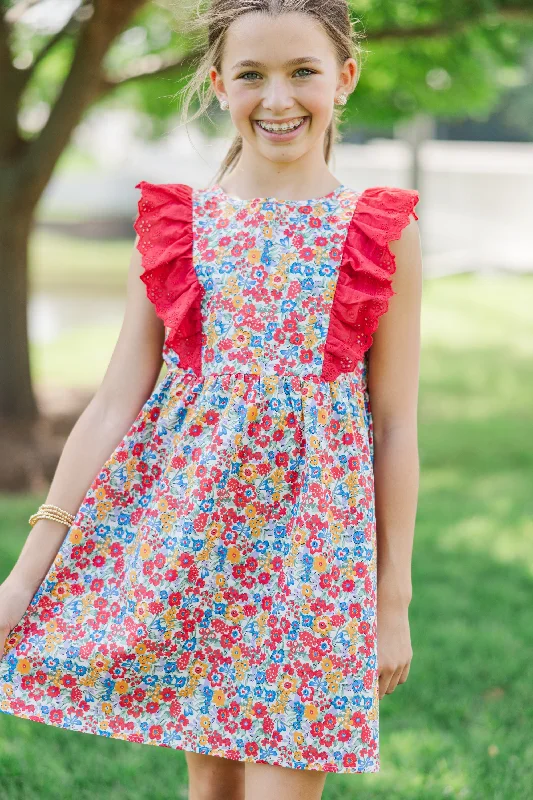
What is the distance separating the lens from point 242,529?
6.30 feet

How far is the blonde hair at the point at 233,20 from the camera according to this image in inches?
76.1

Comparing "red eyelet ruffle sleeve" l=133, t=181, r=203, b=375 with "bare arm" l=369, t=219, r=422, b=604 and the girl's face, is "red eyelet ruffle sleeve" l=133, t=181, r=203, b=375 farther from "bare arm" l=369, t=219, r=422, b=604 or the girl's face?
"bare arm" l=369, t=219, r=422, b=604

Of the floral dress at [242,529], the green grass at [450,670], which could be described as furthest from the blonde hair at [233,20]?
the green grass at [450,670]

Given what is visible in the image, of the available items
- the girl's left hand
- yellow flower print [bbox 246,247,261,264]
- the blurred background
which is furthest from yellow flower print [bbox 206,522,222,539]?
the blurred background

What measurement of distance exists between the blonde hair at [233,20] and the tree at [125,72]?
3.42 m

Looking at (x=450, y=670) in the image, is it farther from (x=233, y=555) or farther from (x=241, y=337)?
(x=241, y=337)

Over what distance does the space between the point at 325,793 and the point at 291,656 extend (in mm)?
1366

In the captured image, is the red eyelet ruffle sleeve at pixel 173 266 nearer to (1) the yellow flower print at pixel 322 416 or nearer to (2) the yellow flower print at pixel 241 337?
(2) the yellow flower print at pixel 241 337

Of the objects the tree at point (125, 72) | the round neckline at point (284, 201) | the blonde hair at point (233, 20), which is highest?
the tree at point (125, 72)

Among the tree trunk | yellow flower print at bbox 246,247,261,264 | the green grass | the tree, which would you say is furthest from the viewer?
the tree trunk

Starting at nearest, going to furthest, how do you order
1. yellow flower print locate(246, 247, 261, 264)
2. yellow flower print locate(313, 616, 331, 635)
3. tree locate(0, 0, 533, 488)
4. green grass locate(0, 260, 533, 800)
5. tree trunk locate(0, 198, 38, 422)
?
1. yellow flower print locate(313, 616, 331, 635)
2. yellow flower print locate(246, 247, 261, 264)
3. green grass locate(0, 260, 533, 800)
4. tree locate(0, 0, 533, 488)
5. tree trunk locate(0, 198, 38, 422)

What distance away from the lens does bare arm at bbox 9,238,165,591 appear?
2.01 meters

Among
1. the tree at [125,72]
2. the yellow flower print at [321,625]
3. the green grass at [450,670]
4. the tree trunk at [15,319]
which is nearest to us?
the yellow flower print at [321,625]

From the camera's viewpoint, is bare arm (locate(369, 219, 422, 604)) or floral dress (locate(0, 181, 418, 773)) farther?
bare arm (locate(369, 219, 422, 604))
